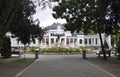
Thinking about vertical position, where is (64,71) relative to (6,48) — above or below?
below

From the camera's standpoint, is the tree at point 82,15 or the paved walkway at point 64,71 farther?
the tree at point 82,15

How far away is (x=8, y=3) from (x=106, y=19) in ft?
66.7

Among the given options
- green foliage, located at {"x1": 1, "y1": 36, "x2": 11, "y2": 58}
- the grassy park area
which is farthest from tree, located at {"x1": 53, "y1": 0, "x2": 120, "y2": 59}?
the grassy park area

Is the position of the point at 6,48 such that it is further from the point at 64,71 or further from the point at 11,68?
the point at 64,71

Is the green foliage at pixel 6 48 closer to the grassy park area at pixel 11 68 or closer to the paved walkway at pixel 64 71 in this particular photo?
the grassy park area at pixel 11 68

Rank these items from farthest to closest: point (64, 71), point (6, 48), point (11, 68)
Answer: point (6, 48), point (11, 68), point (64, 71)

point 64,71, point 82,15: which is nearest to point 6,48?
point 82,15

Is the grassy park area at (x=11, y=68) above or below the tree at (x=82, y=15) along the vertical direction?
below

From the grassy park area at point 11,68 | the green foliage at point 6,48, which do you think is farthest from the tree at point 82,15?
the grassy park area at point 11,68

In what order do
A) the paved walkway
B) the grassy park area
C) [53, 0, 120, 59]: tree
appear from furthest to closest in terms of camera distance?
[53, 0, 120, 59]: tree
the grassy park area
the paved walkway

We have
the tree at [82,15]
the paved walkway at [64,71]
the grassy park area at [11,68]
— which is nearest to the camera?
the paved walkway at [64,71]

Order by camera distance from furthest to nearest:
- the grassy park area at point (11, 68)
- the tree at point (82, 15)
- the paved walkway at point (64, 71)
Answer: the tree at point (82, 15) < the grassy park area at point (11, 68) < the paved walkway at point (64, 71)

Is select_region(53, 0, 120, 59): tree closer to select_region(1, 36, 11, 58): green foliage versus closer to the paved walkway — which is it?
select_region(1, 36, 11, 58): green foliage

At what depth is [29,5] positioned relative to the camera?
45.1 metres
